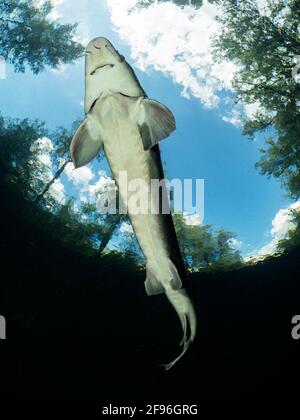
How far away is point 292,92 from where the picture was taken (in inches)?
594

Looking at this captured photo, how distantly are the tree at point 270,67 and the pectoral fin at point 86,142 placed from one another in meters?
12.9

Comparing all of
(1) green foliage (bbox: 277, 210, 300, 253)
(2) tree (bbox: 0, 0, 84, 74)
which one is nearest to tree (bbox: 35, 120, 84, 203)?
(2) tree (bbox: 0, 0, 84, 74)

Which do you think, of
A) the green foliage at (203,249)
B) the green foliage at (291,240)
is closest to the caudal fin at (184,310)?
the green foliage at (203,249)

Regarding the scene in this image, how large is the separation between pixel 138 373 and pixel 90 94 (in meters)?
12.3

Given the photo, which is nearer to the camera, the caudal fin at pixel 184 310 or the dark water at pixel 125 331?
the caudal fin at pixel 184 310

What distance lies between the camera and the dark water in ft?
41.4

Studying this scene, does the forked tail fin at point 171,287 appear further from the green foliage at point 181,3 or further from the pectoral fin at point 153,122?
the green foliage at point 181,3

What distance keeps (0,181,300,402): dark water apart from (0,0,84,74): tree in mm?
7509

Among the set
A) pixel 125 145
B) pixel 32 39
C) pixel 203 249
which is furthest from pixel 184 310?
pixel 32 39

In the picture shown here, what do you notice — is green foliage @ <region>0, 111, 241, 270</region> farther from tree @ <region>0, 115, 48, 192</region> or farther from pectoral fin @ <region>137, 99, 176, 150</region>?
pectoral fin @ <region>137, 99, 176, 150</region>

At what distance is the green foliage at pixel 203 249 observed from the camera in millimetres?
14836

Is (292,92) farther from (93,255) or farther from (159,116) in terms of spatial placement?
(159,116)

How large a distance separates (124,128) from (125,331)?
1231cm
